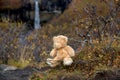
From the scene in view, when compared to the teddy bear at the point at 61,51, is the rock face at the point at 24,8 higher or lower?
lower

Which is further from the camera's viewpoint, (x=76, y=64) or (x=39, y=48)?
(x=39, y=48)

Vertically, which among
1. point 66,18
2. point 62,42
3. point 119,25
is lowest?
point 66,18

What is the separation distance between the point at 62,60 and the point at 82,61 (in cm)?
31

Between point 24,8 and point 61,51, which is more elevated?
point 61,51

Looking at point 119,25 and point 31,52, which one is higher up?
point 119,25

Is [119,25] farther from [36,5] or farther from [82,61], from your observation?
[36,5]

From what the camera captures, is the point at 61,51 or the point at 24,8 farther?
the point at 24,8

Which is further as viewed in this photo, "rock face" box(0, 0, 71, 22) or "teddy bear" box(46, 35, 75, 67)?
"rock face" box(0, 0, 71, 22)

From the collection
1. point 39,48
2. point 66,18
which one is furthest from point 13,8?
point 39,48

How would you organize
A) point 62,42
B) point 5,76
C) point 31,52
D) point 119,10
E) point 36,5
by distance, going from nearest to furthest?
point 62,42
point 5,76
point 119,10
point 31,52
point 36,5

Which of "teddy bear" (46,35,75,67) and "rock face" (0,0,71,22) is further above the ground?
"teddy bear" (46,35,75,67)

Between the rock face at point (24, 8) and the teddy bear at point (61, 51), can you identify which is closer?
the teddy bear at point (61, 51)

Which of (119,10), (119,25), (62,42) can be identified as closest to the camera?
(62,42)

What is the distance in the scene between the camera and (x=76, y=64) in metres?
6.15
